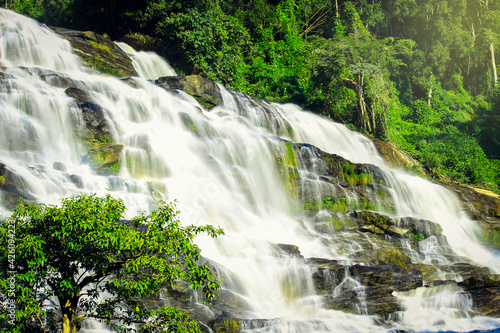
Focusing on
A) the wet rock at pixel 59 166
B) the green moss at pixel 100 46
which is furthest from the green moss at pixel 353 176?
the green moss at pixel 100 46

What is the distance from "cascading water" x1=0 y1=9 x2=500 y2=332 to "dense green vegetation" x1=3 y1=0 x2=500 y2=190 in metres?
5.41

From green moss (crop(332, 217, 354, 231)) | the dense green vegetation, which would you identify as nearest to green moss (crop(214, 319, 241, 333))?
green moss (crop(332, 217, 354, 231))

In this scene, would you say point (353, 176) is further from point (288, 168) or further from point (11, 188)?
point (11, 188)

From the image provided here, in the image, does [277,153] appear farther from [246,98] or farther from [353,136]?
[353,136]

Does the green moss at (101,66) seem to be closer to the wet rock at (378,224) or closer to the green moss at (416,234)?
the wet rock at (378,224)

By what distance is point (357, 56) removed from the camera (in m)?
30.0

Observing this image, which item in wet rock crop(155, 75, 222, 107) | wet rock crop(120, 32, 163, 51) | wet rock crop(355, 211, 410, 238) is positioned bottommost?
wet rock crop(355, 211, 410, 238)

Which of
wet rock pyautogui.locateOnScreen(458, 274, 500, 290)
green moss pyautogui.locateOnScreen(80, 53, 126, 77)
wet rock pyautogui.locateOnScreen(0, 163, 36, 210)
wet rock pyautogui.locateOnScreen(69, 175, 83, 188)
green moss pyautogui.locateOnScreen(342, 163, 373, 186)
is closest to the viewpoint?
wet rock pyautogui.locateOnScreen(0, 163, 36, 210)

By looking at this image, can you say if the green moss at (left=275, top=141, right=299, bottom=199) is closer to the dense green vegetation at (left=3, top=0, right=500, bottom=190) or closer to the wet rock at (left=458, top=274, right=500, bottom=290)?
the wet rock at (left=458, top=274, right=500, bottom=290)

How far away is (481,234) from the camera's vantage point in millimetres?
20984

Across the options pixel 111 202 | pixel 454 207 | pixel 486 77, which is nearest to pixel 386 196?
pixel 454 207

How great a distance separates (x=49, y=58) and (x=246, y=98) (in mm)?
9611

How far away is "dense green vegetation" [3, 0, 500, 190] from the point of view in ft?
91.9

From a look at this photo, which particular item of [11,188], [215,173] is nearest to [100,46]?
[215,173]
